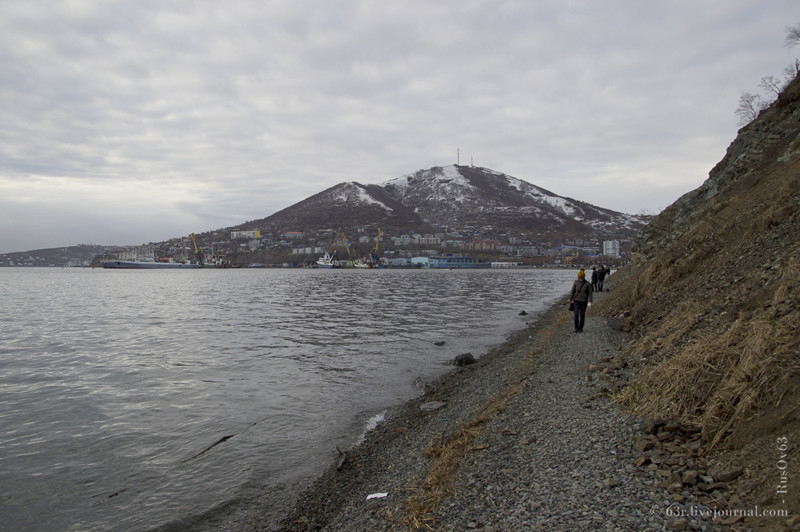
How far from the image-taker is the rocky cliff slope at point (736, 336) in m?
4.20

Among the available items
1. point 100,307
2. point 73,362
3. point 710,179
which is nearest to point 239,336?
point 73,362

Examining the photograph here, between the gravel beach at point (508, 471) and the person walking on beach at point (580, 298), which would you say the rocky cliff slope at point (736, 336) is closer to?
the gravel beach at point (508, 471)

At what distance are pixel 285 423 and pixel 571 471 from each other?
739cm

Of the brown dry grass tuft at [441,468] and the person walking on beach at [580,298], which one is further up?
the person walking on beach at [580,298]

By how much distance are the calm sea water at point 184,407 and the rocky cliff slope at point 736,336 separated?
6.40 m

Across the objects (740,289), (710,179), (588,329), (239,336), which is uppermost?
(710,179)

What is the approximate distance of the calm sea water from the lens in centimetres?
728

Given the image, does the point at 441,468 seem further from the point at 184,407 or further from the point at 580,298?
the point at 580,298

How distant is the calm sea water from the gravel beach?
4.27 feet

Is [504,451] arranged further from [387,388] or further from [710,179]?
[710,179]

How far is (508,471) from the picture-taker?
552 cm

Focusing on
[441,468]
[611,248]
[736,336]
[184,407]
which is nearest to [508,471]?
[441,468]

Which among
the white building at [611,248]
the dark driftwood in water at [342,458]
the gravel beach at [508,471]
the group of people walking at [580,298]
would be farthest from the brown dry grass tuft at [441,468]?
the white building at [611,248]

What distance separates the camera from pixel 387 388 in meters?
13.0
